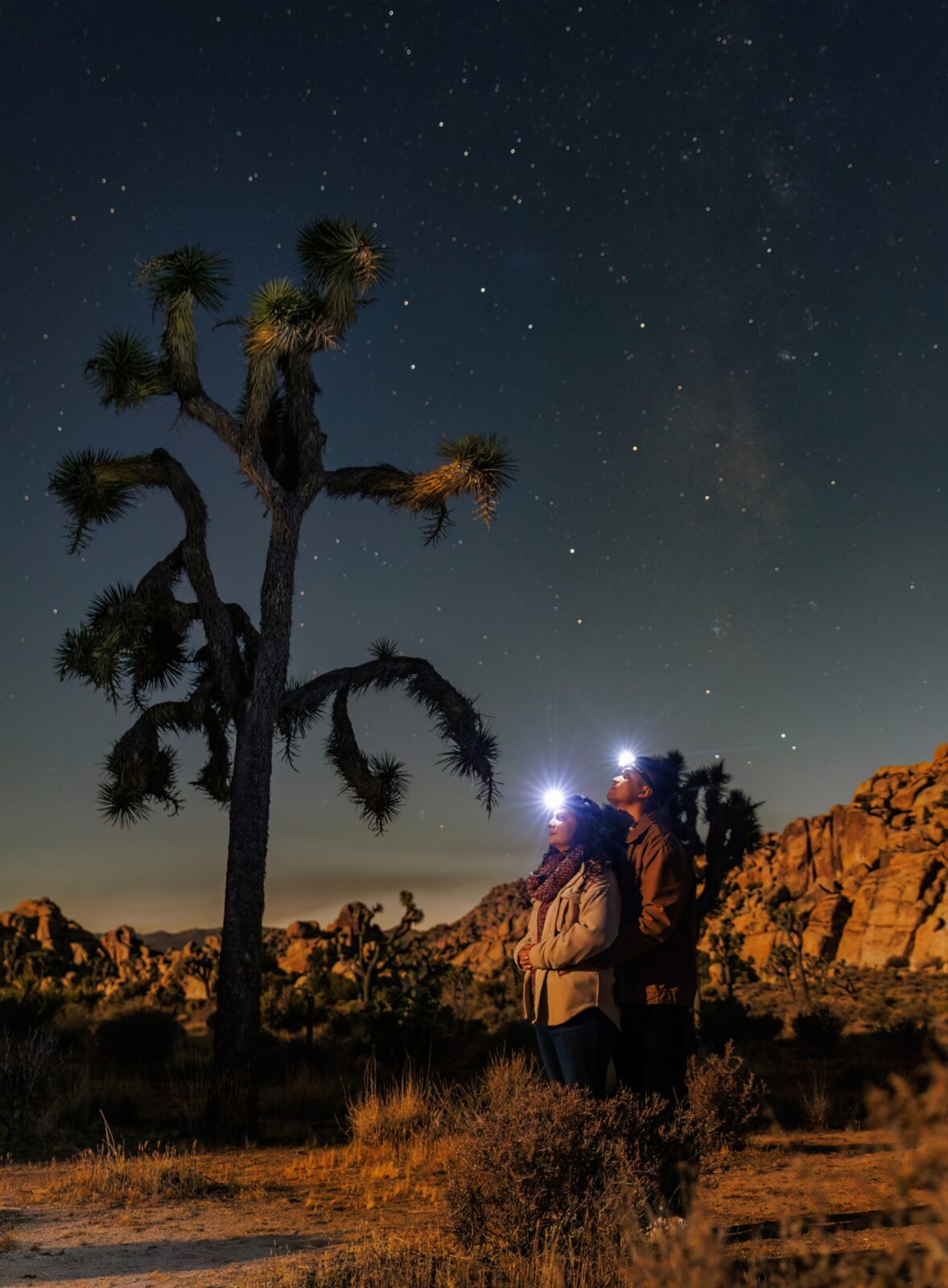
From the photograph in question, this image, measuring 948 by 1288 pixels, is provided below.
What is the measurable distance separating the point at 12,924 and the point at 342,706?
54714 mm

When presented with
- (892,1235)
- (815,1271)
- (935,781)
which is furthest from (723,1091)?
(935,781)

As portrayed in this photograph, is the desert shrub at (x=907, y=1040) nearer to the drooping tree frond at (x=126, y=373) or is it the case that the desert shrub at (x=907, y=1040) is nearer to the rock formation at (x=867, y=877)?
the drooping tree frond at (x=126, y=373)

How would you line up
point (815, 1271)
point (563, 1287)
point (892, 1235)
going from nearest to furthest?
point (815, 1271) < point (563, 1287) < point (892, 1235)

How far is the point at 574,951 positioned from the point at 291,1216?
2.87m

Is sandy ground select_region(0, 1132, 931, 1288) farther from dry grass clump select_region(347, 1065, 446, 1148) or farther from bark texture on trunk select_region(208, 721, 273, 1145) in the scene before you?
bark texture on trunk select_region(208, 721, 273, 1145)

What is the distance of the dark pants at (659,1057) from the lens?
438 centimetres

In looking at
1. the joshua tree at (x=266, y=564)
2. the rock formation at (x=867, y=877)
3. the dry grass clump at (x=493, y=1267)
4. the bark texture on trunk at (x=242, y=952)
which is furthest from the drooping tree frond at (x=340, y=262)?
the rock formation at (x=867, y=877)

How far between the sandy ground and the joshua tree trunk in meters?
1.22

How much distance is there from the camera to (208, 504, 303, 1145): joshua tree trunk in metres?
9.04

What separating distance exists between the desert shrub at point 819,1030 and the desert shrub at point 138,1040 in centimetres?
1144

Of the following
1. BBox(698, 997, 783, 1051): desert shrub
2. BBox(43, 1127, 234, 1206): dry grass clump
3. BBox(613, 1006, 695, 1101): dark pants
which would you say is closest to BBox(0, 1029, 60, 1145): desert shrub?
BBox(43, 1127, 234, 1206): dry grass clump

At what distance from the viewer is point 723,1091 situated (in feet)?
26.0

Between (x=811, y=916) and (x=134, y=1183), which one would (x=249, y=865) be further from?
(x=811, y=916)

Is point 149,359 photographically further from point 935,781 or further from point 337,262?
point 935,781
